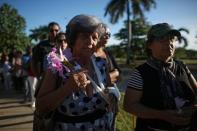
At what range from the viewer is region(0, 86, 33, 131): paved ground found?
23.1 ft

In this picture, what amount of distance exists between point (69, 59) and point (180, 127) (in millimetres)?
1093

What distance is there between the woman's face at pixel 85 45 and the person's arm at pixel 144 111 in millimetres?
493

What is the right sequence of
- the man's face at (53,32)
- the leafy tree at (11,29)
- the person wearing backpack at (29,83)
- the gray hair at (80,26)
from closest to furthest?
the gray hair at (80,26) → the man's face at (53,32) → the person wearing backpack at (29,83) → the leafy tree at (11,29)

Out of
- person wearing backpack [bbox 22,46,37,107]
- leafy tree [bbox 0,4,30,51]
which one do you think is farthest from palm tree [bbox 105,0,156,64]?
person wearing backpack [bbox 22,46,37,107]

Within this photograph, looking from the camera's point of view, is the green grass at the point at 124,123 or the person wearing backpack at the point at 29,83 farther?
the person wearing backpack at the point at 29,83

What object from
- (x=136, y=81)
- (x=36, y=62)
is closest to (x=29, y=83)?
(x=36, y=62)

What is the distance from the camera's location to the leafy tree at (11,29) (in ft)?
201

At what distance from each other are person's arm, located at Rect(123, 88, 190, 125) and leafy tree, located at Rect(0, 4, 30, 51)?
2268 inches

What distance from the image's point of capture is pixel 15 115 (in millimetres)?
8344

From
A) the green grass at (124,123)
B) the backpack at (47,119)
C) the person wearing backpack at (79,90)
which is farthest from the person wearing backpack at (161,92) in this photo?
the green grass at (124,123)

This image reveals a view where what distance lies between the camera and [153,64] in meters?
3.03

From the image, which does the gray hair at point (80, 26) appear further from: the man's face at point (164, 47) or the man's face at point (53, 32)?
the man's face at point (53, 32)

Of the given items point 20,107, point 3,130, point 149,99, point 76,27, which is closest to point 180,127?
point 149,99

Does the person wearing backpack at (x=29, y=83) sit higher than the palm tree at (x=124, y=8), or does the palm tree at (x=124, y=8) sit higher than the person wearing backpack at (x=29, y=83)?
the palm tree at (x=124, y=8)
